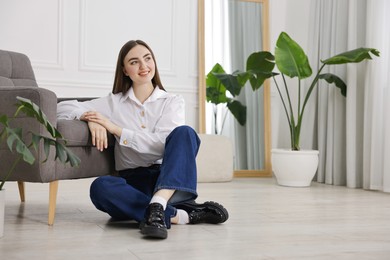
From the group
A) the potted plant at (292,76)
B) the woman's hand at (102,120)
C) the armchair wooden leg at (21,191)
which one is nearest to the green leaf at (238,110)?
the potted plant at (292,76)

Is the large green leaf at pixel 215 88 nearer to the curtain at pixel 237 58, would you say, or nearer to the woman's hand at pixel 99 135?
the curtain at pixel 237 58

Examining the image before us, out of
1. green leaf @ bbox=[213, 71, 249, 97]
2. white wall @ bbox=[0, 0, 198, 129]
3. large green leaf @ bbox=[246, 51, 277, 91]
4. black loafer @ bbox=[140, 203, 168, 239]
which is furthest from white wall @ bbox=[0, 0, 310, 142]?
black loafer @ bbox=[140, 203, 168, 239]

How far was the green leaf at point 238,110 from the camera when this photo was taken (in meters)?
4.55

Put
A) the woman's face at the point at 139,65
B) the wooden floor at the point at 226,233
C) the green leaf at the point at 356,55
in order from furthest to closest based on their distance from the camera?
the green leaf at the point at 356,55, the woman's face at the point at 139,65, the wooden floor at the point at 226,233

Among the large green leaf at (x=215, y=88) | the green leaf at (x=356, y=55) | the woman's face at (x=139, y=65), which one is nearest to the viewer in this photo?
the woman's face at (x=139, y=65)

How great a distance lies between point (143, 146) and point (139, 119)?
158mm

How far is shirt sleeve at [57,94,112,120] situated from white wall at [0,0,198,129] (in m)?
1.94

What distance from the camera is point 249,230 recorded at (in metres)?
2.02

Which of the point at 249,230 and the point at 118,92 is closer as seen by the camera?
the point at 249,230

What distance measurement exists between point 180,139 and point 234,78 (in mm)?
2500

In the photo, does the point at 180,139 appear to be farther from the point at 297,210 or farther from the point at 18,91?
the point at 297,210

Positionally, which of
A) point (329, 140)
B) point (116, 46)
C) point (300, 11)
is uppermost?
point (300, 11)


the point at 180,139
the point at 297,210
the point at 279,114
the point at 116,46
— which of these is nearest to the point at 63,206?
the point at 180,139

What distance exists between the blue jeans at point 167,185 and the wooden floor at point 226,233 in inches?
2.9
